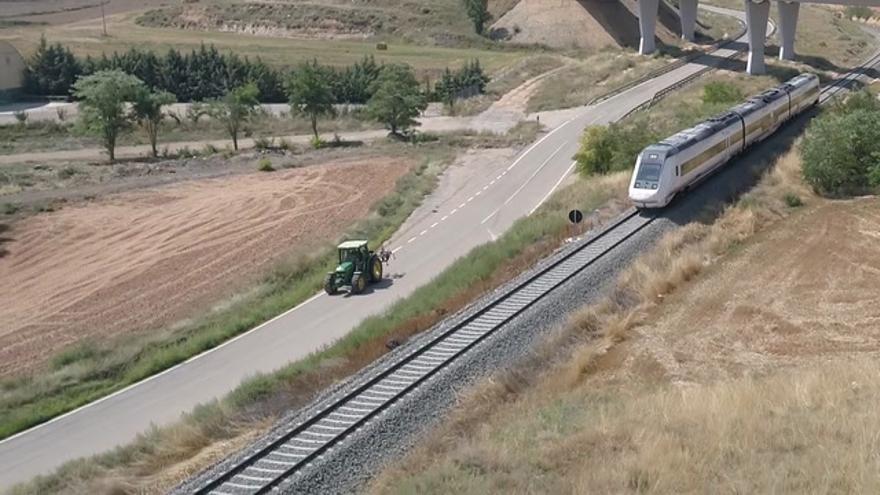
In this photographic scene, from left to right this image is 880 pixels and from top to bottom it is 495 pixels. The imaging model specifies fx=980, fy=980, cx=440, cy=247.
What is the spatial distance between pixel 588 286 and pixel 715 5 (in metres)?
119

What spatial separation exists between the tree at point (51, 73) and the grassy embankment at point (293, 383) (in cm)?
6366

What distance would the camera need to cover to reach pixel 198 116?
242ft

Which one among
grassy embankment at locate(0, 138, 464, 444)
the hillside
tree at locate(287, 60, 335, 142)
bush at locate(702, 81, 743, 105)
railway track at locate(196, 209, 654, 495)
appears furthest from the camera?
the hillside

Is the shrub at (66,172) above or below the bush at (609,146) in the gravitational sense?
below

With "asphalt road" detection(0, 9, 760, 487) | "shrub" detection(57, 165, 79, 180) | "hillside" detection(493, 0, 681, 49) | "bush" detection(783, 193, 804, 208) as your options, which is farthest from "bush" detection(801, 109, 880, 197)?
"hillside" detection(493, 0, 681, 49)

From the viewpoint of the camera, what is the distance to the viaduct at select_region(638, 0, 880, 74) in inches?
2781

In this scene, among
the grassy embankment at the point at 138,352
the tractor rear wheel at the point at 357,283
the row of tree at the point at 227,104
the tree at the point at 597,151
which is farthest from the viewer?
the row of tree at the point at 227,104

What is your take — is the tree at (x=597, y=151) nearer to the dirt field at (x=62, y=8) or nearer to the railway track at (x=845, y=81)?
the railway track at (x=845, y=81)

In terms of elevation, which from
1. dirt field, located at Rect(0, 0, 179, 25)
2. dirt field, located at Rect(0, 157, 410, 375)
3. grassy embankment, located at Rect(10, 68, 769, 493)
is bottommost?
dirt field, located at Rect(0, 157, 410, 375)

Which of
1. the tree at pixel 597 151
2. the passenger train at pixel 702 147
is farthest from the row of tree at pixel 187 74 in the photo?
the passenger train at pixel 702 147

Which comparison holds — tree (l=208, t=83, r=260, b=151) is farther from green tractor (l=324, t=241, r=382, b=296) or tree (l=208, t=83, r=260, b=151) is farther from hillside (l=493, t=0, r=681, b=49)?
hillside (l=493, t=0, r=681, b=49)

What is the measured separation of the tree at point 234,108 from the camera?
66.2m

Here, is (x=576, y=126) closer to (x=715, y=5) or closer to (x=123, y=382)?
(x=123, y=382)

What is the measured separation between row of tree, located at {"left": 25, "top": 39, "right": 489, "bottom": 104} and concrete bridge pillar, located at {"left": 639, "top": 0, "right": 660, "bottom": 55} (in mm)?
13984
